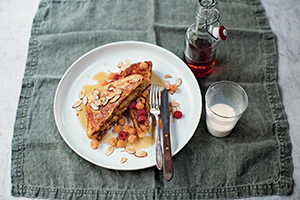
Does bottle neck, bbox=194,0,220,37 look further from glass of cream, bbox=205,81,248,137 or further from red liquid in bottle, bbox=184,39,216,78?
glass of cream, bbox=205,81,248,137

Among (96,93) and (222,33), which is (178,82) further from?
(96,93)

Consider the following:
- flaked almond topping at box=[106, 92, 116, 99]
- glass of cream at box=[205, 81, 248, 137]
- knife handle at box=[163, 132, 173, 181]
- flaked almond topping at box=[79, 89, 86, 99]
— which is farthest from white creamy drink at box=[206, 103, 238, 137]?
flaked almond topping at box=[79, 89, 86, 99]

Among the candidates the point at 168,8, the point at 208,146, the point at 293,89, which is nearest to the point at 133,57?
the point at 168,8

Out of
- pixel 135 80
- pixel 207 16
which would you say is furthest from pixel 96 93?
pixel 207 16

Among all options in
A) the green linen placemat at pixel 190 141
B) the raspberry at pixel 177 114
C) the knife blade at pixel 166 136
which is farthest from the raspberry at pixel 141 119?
the green linen placemat at pixel 190 141

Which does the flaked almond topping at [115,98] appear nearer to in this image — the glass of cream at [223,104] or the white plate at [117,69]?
the white plate at [117,69]

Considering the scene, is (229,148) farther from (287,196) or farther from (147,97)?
(147,97)
